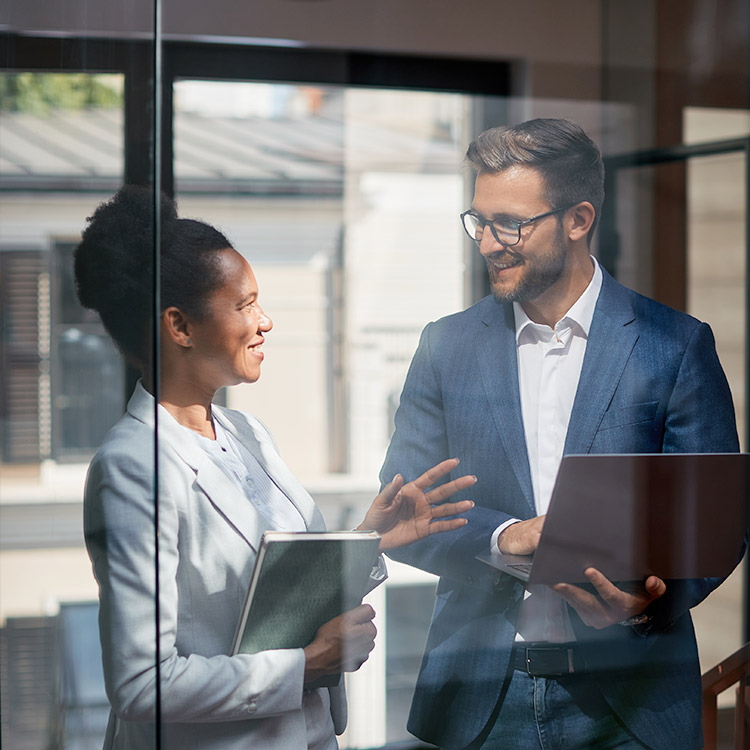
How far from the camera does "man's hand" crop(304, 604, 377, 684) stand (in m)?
1.20

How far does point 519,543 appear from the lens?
4.03ft

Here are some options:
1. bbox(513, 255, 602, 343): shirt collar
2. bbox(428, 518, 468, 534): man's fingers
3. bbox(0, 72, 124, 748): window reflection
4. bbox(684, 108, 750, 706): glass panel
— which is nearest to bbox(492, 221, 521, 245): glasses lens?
bbox(513, 255, 602, 343): shirt collar

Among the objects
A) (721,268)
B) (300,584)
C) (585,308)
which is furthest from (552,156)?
(300,584)

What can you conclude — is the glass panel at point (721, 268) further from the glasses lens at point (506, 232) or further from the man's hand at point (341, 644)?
the man's hand at point (341, 644)

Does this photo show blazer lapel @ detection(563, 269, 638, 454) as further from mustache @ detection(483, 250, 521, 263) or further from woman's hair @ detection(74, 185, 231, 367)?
woman's hair @ detection(74, 185, 231, 367)

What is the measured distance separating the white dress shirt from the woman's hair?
41cm

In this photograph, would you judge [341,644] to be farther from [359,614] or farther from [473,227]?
[473,227]

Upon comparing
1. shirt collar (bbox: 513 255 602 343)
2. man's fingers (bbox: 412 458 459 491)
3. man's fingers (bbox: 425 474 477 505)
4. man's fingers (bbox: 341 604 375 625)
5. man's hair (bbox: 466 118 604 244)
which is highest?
man's hair (bbox: 466 118 604 244)

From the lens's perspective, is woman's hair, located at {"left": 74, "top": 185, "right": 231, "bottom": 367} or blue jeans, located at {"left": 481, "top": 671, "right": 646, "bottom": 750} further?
blue jeans, located at {"left": 481, "top": 671, "right": 646, "bottom": 750}

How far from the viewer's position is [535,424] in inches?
48.6

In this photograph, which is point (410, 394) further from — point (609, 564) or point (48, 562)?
point (48, 562)

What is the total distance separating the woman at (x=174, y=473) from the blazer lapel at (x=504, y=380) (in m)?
0.30

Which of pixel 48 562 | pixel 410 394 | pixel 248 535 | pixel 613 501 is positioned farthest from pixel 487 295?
pixel 48 562

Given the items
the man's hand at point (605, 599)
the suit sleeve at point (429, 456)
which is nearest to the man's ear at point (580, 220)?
the suit sleeve at point (429, 456)
